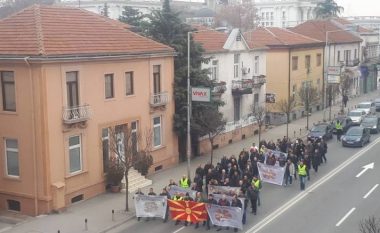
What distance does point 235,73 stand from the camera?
1721 inches

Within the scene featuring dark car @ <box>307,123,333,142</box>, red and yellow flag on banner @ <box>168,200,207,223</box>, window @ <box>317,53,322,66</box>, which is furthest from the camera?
window @ <box>317,53,322,66</box>

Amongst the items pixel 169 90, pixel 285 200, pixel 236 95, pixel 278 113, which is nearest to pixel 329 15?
pixel 278 113

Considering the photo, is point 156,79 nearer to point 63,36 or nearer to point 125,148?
point 63,36

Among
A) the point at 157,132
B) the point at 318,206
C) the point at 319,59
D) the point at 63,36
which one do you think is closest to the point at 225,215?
the point at 318,206

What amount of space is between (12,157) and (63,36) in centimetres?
588

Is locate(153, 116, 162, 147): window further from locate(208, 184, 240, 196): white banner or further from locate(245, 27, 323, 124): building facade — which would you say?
locate(245, 27, 323, 124): building facade

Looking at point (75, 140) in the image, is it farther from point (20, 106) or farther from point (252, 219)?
point (252, 219)

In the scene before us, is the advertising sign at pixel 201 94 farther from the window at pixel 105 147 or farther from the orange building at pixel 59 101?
the window at pixel 105 147

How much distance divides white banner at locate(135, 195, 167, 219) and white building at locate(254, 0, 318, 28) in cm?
15555

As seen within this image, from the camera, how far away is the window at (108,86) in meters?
27.9

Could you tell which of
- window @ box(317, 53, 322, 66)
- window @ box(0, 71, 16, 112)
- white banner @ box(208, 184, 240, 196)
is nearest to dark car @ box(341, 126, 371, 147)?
white banner @ box(208, 184, 240, 196)

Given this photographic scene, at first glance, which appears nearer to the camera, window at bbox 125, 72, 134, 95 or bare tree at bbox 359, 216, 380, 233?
bare tree at bbox 359, 216, 380, 233

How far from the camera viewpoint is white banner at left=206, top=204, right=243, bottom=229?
2156cm

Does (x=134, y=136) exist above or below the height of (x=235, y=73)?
below
